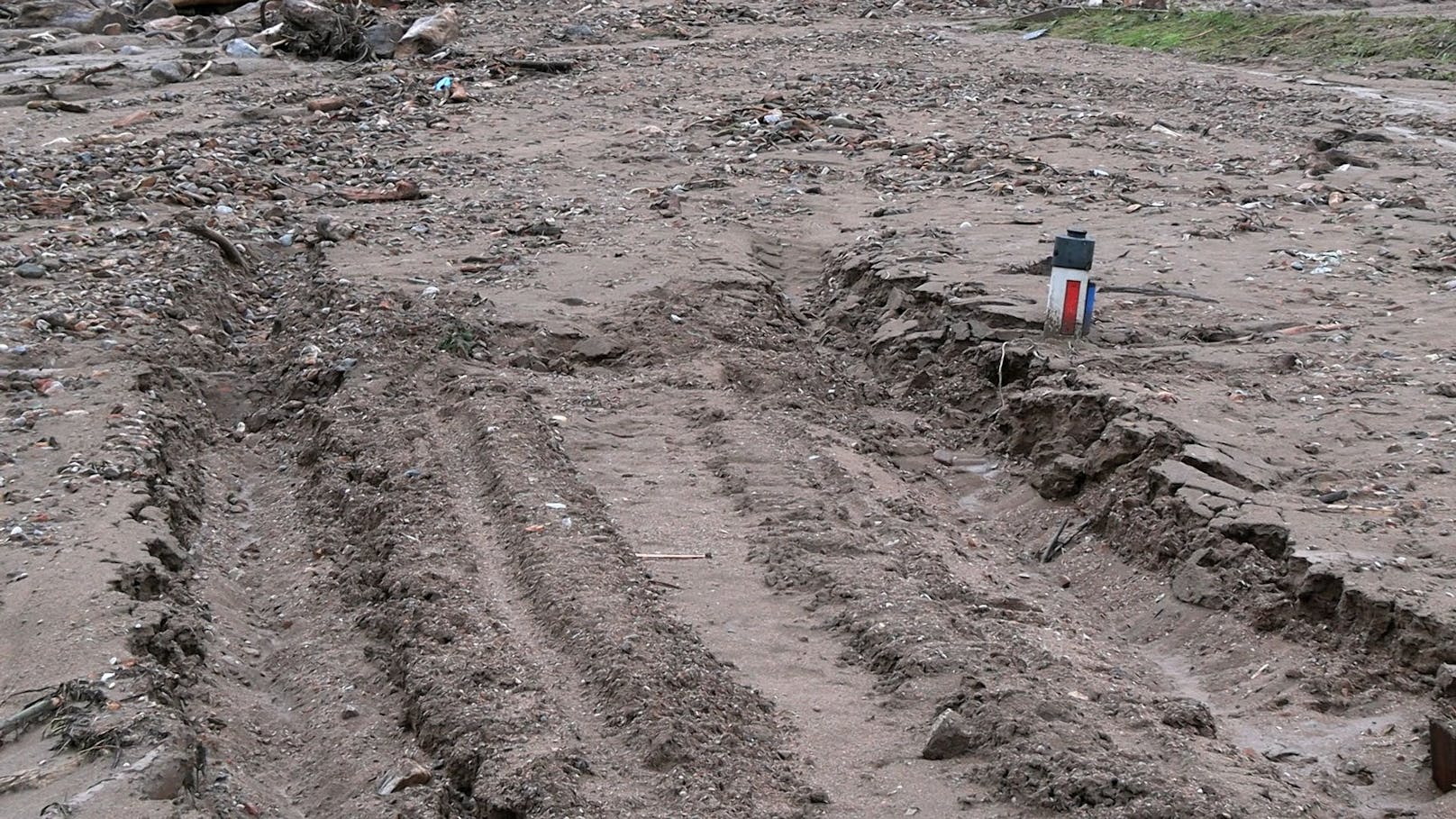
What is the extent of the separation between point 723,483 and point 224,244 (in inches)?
146

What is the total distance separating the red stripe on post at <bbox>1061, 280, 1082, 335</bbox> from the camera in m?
5.70

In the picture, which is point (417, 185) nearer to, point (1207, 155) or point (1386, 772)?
point (1207, 155)

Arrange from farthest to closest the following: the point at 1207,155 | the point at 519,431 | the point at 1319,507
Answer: the point at 1207,155 < the point at 519,431 < the point at 1319,507

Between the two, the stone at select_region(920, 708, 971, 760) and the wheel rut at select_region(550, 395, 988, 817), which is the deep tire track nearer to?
the wheel rut at select_region(550, 395, 988, 817)

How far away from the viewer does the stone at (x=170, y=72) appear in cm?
1271

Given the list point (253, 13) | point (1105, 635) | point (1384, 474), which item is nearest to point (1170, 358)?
point (1384, 474)

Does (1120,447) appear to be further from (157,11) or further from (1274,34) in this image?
(157,11)

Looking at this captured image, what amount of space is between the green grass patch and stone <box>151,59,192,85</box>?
995cm

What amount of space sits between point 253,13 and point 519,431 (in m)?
12.8

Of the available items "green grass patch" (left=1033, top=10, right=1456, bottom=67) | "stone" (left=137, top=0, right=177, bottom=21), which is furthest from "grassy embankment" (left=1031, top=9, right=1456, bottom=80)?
"stone" (left=137, top=0, right=177, bottom=21)

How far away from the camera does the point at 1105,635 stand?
4.00 metres

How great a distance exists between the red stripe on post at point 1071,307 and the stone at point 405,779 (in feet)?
11.9

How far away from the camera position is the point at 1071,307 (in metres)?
5.74

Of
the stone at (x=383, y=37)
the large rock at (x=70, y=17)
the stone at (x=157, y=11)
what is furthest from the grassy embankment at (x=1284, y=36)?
the large rock at (x=70, y=17)
